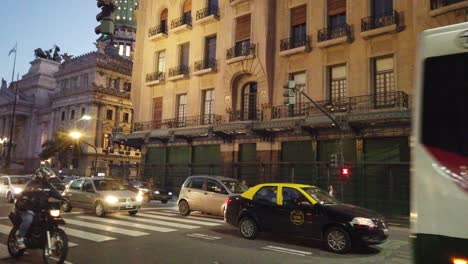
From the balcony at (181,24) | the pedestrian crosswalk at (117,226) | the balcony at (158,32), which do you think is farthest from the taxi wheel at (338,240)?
the balcony at (158,32)

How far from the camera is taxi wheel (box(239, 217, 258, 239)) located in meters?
11.2

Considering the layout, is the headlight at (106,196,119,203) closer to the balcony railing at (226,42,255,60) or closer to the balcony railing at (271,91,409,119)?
the balcony railing at (271,91,409,119)

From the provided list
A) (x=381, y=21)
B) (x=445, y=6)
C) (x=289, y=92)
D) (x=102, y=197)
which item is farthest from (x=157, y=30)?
(x=445, y=6)

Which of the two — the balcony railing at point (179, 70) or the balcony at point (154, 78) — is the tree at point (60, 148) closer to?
the balcony at point (154, 78)

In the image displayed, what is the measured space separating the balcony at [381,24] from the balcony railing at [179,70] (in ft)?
48.8

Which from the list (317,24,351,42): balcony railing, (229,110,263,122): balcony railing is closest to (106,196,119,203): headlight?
(229,110,263,122): balcony railing

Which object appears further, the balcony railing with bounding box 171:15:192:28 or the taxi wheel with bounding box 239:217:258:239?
the balcony railing with bounding box 171:15:192:28

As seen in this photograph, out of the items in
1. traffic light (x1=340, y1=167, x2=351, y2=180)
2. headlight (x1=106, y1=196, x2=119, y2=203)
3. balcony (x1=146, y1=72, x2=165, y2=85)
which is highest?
balcony (x1=146, y1=72, x2=165, y2=85)

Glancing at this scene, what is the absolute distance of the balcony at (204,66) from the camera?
3003 cm

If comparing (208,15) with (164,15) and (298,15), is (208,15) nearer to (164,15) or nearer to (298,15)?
(164,15)

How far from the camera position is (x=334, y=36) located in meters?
24.2

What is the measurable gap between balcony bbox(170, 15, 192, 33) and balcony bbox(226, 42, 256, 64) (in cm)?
544

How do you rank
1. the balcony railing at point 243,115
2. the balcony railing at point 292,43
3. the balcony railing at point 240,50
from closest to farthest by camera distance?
the balcony railing at point 292,43
the balcony railing at point 243,115
the balcony railing at point 240,50

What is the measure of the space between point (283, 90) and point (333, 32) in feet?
15.8
